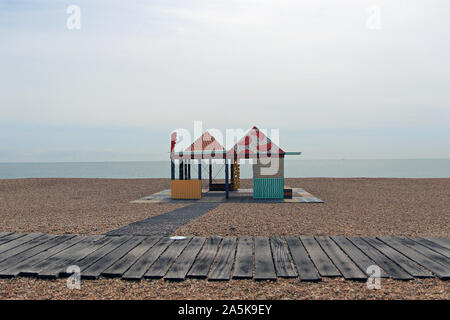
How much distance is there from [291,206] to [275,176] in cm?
343

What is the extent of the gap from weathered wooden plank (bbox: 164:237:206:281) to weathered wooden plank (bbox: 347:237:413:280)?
11.6ft

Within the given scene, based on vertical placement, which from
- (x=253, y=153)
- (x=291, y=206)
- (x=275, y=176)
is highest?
(x=253, y=153)

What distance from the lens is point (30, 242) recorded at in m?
7.67

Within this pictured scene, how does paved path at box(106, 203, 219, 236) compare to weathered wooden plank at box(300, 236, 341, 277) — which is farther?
paved path at box(106, 203, 219, 236)

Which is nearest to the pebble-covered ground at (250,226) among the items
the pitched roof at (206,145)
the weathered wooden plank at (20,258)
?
the weathered wooden plank at (20,258)

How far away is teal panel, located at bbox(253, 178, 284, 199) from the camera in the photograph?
58.7ft

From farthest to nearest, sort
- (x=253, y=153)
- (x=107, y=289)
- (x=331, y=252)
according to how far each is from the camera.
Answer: (x=253, y=153) < (x=331, y=252) < (x=107, y=289)

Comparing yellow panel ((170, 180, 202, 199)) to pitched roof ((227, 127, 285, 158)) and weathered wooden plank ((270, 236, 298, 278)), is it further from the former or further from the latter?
weathered wooden plank ((270, 236, 298, 278))

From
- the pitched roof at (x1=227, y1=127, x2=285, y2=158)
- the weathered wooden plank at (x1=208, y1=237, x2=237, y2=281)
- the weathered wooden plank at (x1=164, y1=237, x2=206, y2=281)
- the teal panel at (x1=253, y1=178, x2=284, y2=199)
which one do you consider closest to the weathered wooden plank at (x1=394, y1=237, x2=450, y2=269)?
the weathered wooden plank at (x1=208, y1=237, x2=237, y2=281)

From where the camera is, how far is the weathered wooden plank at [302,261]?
5258 mm

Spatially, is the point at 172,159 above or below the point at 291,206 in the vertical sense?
above
